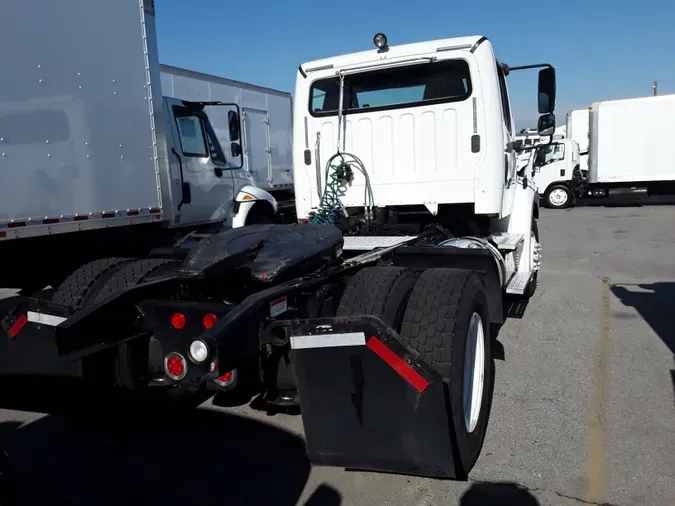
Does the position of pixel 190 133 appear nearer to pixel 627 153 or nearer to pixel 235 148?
pixel 235 148

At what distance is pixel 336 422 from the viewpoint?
8.81 ft

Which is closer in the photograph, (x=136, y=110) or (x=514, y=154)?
(x=514, y=154)

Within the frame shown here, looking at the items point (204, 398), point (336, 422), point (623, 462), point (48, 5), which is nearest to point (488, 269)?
point (623, 462)

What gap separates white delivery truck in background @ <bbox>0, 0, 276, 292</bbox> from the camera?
484 cm

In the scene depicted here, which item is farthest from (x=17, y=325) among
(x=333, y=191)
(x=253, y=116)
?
(x=253, y=116)

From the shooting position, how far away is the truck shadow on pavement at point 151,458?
10.6ft

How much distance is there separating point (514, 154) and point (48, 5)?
451cm

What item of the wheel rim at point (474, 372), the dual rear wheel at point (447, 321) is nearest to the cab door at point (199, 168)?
the dual rear wheel at point (447, 321)

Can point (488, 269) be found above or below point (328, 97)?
below

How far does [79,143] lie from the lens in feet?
17.8

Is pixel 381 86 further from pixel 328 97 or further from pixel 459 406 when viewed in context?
pixel 459 406

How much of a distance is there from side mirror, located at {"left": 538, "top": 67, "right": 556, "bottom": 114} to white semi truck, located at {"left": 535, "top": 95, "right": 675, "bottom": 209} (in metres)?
13.6

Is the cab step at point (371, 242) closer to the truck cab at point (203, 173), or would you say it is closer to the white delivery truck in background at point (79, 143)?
the white delivery truck in background at point (79, 143)

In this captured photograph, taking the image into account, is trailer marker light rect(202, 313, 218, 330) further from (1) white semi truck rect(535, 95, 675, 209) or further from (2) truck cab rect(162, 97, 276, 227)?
(1) white semi truck rect(535, 95, 675, 209)
